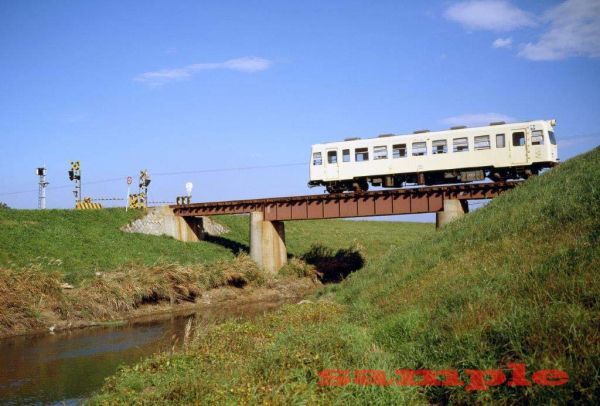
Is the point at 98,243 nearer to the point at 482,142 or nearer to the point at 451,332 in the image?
the point at 482,142

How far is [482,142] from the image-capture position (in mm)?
30141

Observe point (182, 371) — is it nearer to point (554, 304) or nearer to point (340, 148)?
point (554, 304)

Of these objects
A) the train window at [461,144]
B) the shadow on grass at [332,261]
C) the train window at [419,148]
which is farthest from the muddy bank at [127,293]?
the train window at [461,144]

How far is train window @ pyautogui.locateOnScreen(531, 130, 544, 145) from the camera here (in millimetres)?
28797

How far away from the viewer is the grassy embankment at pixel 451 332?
8.08 m

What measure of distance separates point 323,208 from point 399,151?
6633mm

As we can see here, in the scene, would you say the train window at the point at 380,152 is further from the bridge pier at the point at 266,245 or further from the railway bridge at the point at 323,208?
the bridge pier at the point at 266,245

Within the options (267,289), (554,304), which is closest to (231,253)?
(267,289)

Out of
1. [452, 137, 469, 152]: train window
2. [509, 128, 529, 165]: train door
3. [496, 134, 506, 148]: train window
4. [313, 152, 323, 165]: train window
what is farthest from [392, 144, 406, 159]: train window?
[509, 128, 529, 165]: train door

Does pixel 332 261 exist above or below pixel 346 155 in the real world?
below

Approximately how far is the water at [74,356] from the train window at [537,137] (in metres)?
17.9

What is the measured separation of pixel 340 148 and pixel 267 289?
10196 millimetres

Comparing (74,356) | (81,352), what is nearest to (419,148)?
(81,352)

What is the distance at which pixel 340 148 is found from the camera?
34.1m
